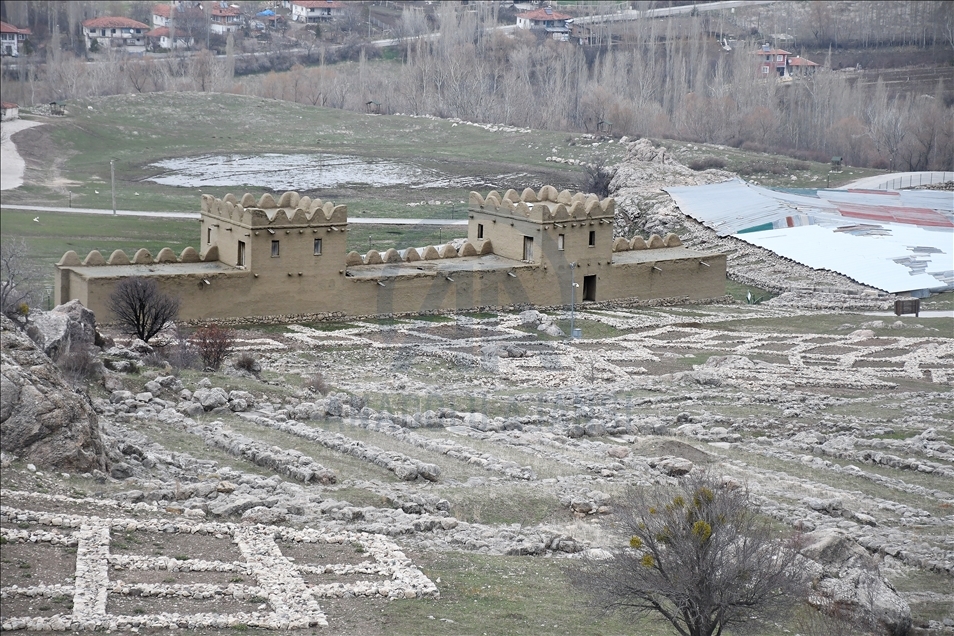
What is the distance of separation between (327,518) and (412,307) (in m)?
25.7

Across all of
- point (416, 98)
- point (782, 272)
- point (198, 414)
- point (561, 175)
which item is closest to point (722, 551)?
point (198, 414)

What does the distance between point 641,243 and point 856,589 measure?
36.2m

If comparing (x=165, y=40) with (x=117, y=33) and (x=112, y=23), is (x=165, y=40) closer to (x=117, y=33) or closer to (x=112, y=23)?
(x=117, y=33)

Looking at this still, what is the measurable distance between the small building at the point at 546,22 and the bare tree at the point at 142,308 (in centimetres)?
9122

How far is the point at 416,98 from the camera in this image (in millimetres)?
109062

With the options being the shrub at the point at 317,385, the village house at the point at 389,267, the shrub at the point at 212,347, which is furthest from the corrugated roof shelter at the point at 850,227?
the shrub at the point at 212,347

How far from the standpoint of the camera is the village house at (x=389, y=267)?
42109 millimetres

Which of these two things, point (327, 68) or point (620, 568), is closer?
point (620, 568)

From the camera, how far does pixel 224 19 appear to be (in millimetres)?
121812

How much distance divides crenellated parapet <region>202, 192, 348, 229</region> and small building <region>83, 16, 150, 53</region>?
47.9 meters

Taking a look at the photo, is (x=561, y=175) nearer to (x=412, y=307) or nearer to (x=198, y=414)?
(x=412, y=307)

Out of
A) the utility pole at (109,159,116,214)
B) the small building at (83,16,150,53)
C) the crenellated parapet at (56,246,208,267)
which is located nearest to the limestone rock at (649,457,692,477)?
the crenellated parapet at (56,246,208,267)

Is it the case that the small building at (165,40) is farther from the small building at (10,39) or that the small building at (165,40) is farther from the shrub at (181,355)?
the shrub at (181,355)

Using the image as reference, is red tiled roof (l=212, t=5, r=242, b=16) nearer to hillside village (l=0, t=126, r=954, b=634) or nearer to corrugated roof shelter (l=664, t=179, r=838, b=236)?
corrugated roof shelter (l=664, t=179, r=838, b=236)
